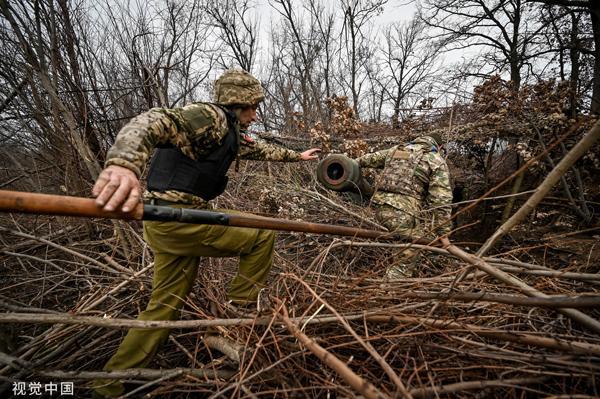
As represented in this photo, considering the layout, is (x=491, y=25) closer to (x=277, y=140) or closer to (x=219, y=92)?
(x=277, y=140)

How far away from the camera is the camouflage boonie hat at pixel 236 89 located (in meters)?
2.21

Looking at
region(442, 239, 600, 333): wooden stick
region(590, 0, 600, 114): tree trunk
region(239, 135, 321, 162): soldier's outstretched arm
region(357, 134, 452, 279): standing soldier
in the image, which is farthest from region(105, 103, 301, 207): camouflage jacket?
region(590, 0, 600, 114): tree trunk

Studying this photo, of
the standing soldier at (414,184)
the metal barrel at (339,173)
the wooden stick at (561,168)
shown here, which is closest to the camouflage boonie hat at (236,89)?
the metal barrel at (339,173)

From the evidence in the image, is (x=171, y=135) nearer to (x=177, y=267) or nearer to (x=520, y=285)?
(x=177, y=267)

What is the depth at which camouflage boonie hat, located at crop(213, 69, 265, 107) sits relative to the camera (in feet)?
7.27

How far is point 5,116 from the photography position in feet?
11.0

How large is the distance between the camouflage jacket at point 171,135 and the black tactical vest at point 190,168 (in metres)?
0.05

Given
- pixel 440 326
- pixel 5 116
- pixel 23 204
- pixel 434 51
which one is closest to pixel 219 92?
pixel 23 204

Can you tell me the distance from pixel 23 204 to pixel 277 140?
5.51m

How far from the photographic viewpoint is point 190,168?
199cm

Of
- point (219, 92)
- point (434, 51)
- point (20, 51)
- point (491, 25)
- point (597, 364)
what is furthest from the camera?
point (434, 51)

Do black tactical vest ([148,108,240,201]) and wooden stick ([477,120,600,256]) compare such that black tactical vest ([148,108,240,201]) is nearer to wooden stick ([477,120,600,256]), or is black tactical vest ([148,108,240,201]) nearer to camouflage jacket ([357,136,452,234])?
wooden stick ([477,120,600,256])

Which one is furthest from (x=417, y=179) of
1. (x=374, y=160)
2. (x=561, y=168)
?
(x=561, y=168)

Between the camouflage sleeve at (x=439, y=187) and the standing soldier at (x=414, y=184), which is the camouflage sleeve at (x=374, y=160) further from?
the camouflage sleeve at (x=439, y=187)
